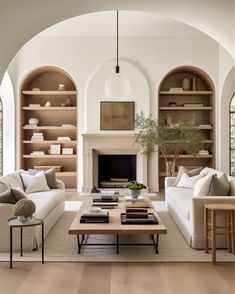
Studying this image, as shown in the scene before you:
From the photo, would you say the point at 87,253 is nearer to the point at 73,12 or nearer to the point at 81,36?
the point at 73,12

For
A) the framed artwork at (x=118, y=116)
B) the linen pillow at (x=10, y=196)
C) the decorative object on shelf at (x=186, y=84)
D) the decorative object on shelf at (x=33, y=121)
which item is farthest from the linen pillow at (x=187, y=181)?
the decorative object on shelf at (x=33, y=121)

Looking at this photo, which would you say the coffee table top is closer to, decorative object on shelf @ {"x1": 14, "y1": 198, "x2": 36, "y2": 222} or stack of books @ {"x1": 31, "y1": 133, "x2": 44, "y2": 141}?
decorative object on shelf @ {"x1": 14, "y1": 198, "x2": 36, "y2": 222}

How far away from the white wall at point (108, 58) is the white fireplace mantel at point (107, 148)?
24 centimetres

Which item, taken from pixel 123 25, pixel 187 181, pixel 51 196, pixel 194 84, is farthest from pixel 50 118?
pixel 187 181

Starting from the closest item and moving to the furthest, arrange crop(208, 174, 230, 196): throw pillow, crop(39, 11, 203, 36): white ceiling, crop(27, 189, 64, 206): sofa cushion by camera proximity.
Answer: crop(208, 174, 230, 196): throw pillow < crop(27, 189, 64, 206): sofa cushion < crop(39, 11, 203, 36): white ceiling

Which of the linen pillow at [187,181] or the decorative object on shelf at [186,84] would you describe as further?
the decorative object on shelf at [186,84]

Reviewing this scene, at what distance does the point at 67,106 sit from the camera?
380 inches

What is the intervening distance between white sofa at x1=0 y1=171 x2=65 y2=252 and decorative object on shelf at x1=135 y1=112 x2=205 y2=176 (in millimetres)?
2493

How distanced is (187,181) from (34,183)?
105 inches

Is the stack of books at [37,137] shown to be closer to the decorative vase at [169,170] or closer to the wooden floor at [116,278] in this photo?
the decorative vase at [169,170]

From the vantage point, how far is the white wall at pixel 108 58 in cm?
930

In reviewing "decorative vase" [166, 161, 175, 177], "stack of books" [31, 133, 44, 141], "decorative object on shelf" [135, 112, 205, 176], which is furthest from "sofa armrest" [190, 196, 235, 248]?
"stack of books" [31, 133, 44, 141]

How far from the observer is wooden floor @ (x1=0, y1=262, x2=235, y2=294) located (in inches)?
134

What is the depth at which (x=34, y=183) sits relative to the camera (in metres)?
6.62
